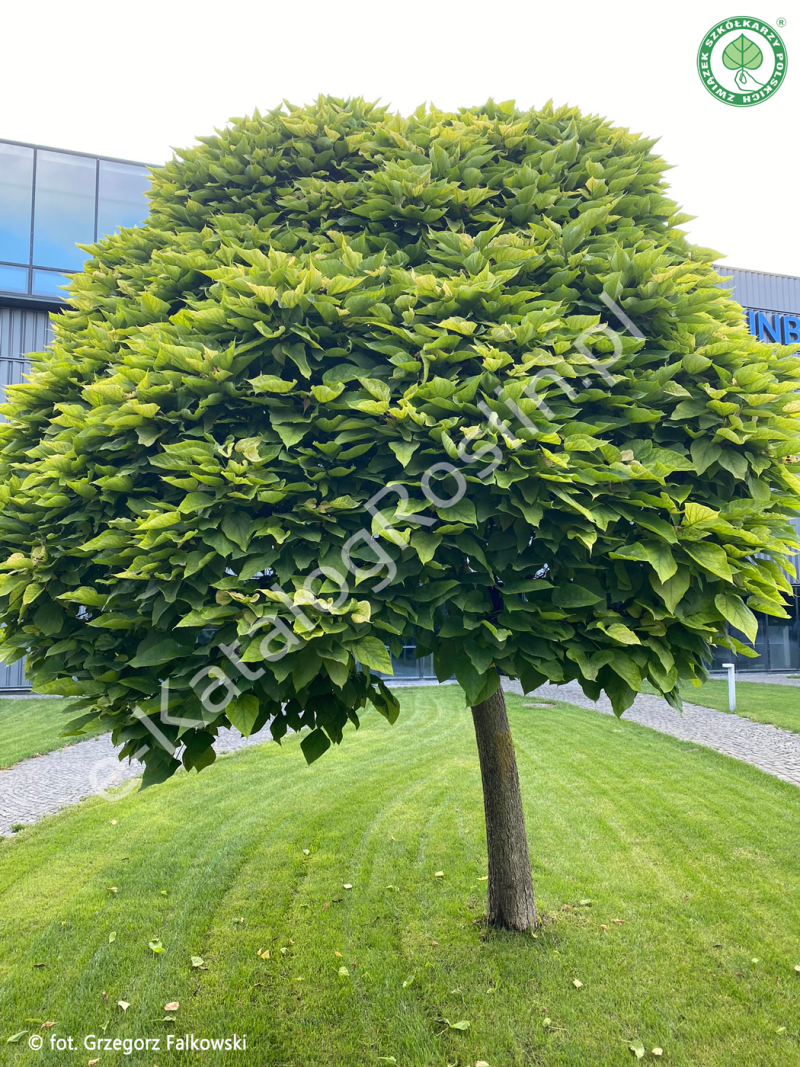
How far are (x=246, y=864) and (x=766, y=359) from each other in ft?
22.1

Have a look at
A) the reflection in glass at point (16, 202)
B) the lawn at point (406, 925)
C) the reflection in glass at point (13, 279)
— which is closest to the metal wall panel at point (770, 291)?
the lawn at point (406, 925)

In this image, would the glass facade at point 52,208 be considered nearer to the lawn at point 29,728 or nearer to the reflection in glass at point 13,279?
the reflection in glass at point 13,279

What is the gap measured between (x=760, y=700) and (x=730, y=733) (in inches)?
207

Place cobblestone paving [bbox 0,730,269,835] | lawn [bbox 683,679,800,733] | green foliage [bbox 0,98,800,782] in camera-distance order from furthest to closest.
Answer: lawn [bbox 683,679,800,733], cobblestone paving [bbox 0,730,269,835], green foliage [bbox 0,98,800,782]

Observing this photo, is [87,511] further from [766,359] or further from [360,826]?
[360,826]

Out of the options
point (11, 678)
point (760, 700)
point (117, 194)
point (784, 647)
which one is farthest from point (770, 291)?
point (11, 678)

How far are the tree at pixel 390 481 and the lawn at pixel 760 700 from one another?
11.6m

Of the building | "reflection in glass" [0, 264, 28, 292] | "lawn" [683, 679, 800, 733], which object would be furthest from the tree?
"reflection in glass" [0, 264, 28, 292]

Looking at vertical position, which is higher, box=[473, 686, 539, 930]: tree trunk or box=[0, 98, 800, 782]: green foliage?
box=[0, 98, 800, 782]: green foliage

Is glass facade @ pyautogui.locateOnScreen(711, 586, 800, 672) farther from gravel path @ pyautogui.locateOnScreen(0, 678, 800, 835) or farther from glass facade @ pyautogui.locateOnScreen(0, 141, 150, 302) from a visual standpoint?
glass facade @ pyautogui.locateOnScreen(0, 141, 150, 302)

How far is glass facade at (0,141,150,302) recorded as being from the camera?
733 inches

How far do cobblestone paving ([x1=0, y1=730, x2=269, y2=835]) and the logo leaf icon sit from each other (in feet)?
33.3

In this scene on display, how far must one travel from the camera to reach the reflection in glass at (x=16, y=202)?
1853 centimetres

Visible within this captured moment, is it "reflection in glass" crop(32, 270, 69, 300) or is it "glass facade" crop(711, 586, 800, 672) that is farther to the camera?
"glass facade" crop(711, 586, 800, 672)
